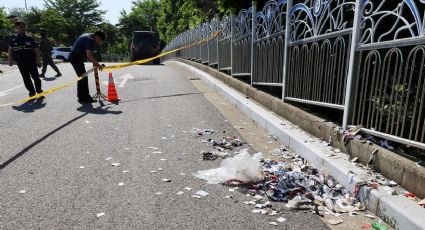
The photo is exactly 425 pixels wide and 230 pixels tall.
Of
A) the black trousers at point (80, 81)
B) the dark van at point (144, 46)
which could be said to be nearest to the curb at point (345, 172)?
the black trousers at point (80, 81)

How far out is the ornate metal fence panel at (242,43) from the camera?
8.94 m

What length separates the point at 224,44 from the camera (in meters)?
11.8

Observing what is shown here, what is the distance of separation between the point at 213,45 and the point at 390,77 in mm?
10334

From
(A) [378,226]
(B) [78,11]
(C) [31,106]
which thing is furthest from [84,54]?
(B) [78,11]

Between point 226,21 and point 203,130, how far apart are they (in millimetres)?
6256

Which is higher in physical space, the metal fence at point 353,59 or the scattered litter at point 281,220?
the metal fence at point 353,59

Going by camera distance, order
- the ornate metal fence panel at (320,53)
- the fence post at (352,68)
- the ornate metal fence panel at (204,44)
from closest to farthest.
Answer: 1. the fence post at (352,68)
2. the ornate metal fence panel at (320,53)
3. the ornate metal fence panel at (204,44)

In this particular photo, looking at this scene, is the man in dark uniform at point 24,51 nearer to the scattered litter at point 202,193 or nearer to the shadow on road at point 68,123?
the shadow on road at point 68,123

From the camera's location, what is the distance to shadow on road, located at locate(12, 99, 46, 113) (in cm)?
752

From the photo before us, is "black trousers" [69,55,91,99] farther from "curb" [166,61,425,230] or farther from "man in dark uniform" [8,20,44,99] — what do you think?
"curb" [166,61,425,230]

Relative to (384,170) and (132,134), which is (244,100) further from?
(384,170)

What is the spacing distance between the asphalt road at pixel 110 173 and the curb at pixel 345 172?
0.58 metres

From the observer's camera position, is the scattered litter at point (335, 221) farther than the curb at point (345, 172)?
Yes

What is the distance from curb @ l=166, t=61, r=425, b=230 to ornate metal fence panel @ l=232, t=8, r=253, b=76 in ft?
8.34
